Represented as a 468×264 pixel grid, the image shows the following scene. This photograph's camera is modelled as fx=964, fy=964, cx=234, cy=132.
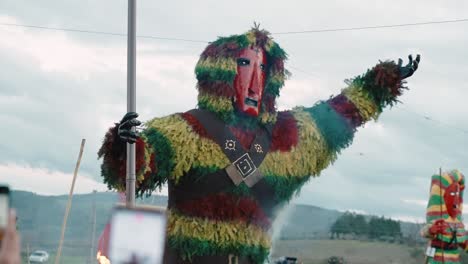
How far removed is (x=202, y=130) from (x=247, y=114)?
49cm

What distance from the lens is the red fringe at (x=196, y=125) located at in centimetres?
948

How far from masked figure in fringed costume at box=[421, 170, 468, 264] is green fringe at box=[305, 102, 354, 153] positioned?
4912 millimetres

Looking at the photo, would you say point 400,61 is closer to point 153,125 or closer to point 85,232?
point 153,125

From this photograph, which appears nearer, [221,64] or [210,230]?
[210,230]

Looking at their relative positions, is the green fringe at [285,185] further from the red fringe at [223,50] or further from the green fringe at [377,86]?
the red fringe at [223,50]

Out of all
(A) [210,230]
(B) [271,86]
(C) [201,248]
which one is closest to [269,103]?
(B) [271,86]

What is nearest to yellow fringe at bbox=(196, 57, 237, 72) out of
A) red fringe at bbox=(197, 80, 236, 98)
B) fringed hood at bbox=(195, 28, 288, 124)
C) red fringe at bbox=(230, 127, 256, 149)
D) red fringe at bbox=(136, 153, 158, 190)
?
fringed hood at bbox=(195, 28, 288, 124)

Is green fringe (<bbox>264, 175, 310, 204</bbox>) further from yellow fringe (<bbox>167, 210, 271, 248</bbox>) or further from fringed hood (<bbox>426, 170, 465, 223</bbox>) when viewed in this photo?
fringed hood (<bbox>426, 170, 465, 223</bbox>)

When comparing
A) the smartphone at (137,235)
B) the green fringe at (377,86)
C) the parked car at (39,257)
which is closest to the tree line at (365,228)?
the parked car at (39,257)

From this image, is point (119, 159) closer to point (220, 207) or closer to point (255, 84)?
point (220, 207)

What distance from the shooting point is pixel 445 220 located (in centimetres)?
1473

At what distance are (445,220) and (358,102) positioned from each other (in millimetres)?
5229

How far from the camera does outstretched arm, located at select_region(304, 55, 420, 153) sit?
10.1 meters

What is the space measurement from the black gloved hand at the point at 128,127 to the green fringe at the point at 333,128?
2574 mm
